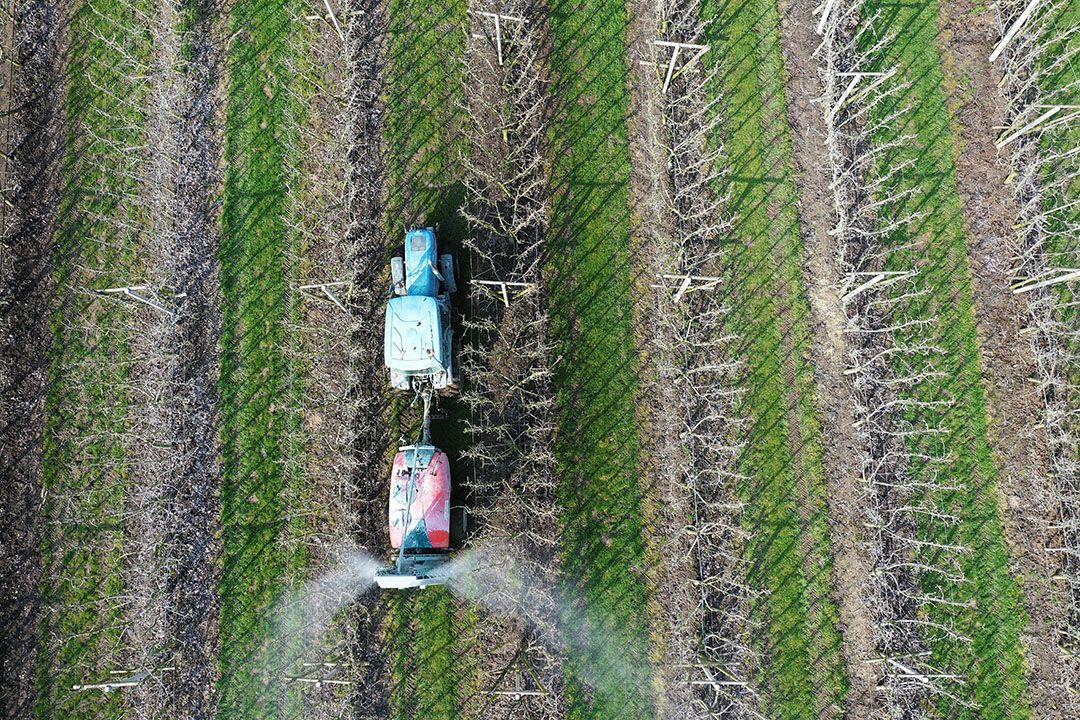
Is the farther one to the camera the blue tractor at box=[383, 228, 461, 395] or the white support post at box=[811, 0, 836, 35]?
the white support post at box=[811, 0, 836, 35]

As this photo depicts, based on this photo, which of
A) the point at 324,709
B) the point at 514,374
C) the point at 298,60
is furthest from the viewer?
the point at 298,60

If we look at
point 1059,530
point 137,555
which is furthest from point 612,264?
point 137,555

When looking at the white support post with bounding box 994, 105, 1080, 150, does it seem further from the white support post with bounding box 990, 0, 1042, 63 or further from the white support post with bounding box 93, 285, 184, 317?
the white support post with bounding box 93, 285, 184, 317

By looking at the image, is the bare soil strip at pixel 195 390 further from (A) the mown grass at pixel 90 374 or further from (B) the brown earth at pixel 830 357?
(B) the brown earth at pixel 830 357

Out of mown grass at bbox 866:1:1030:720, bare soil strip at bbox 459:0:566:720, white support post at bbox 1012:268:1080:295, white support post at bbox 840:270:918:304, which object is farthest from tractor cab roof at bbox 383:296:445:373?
white support post at bbox 1012:268:1080:295

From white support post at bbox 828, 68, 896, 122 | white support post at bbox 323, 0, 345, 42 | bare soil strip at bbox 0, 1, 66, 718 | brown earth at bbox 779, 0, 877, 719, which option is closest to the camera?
brown earth at bbox 779, 0, 877, 719

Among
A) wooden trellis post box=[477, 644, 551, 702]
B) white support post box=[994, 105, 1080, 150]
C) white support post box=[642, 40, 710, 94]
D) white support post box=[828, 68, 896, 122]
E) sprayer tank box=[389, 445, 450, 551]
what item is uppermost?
white support post box=[642, 40, 710, 94]

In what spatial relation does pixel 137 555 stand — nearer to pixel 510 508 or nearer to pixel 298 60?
pixel 510 508
